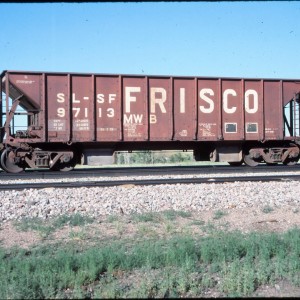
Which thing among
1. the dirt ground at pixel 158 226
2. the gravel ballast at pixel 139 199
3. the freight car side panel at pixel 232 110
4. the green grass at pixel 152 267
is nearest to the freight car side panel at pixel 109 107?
the freight car side panel at pixel 232 110

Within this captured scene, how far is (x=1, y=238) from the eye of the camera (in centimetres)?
570

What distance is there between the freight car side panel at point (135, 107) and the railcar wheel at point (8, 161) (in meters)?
4.07

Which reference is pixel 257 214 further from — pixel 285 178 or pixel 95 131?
pixel 95 131

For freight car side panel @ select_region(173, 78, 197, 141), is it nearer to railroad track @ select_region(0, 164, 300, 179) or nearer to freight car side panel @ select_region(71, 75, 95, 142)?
railroad track @ select_region(0, 164, 300, 179)

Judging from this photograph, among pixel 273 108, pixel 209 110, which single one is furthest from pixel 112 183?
→ pixel 273 108

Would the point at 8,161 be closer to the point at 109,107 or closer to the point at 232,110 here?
the point at 109,107

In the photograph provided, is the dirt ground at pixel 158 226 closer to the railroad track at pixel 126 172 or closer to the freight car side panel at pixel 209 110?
the railroad track at pixel 126 172

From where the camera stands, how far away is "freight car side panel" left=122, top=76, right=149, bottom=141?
1445cm

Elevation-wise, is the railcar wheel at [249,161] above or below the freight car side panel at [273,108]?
below

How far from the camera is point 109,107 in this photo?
1435 centimetres

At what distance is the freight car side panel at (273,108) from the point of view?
15.6 metres

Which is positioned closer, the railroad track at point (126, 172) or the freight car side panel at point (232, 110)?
the railroad track at point (126, 172)

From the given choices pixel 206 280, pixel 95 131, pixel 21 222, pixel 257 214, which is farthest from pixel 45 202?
pixel 95 131

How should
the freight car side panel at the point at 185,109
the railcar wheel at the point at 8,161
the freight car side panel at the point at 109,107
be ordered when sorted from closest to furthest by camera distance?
the railcar wheel at the point at 8,161 → the freight car side panel at the point at 109,107 → the freight car side panel at the point at 185,109
